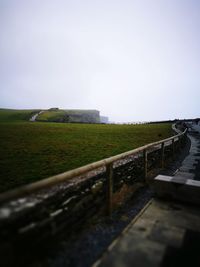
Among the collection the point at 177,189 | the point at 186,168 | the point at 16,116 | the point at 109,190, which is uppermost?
the point at 16,116

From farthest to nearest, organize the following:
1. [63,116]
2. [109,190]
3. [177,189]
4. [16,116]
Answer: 1. [63,116]
2. [16,116]
3. [177,189]
4. [109,190]

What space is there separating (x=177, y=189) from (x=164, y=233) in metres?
1.65

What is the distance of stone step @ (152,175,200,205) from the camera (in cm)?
469

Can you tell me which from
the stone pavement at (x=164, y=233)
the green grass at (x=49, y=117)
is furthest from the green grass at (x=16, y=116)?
the stone pavement at (x=164, y=233)

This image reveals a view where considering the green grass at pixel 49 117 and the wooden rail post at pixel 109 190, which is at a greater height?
the green grass at pixel 49 117

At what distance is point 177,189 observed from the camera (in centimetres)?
488

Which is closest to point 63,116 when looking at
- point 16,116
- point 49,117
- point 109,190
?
point 49,117

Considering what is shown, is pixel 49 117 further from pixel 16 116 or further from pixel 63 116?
pixel 16 116

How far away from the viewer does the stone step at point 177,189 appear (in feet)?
15.4

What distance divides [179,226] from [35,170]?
5544mm

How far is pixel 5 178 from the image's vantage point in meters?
6.60

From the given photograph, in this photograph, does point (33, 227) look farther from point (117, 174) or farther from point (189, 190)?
point (189, 190)

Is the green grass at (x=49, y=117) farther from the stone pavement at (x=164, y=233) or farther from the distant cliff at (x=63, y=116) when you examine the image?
the stone pavement at (x=164, y=233)

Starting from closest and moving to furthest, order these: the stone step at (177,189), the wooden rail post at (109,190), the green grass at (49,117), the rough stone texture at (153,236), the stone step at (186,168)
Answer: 1. the rough stone texture at (153,236)
2. the wooden rail post at (109,190)
3. the stone step at (177,189)
4. the stone step at (186,168)
5. the green grass at (49,117)
